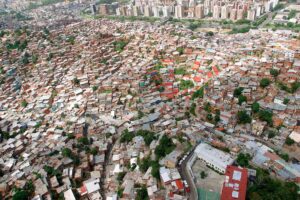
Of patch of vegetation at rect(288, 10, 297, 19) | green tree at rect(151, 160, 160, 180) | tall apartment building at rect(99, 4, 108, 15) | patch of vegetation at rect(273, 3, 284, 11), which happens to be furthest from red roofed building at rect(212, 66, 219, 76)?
tall apartment building at rect(99, 4, 108, 15)

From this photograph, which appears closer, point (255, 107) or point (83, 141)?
point (83, 141)

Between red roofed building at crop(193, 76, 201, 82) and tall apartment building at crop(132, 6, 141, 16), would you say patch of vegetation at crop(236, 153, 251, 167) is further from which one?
tall apartment building at crop(132, 6, 141, 16)

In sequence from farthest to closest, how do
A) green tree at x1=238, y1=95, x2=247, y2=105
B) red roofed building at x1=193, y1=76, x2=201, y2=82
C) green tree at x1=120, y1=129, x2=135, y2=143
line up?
red roofed building at x1=193, y1=76, x2=201, y2=82 → green tree at x1=238, y1=95, x2=247, y2=105 → green tree at x1=120, y1=129, x2=135, y2=143

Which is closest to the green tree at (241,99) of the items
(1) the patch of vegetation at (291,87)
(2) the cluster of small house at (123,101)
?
(2) the cluster of small house at (123,101)

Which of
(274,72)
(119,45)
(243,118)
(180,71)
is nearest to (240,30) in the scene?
(180,71)

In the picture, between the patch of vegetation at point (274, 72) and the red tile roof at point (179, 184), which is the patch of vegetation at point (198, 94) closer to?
the patch of vegetation at point (274, 72)

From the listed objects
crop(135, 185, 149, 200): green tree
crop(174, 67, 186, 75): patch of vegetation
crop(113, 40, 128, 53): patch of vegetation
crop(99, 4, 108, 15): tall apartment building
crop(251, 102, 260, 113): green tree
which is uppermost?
crop(99, 4, 108, 15): tall apartment building

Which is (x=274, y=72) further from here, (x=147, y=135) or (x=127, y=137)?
(x=127, y=137)
